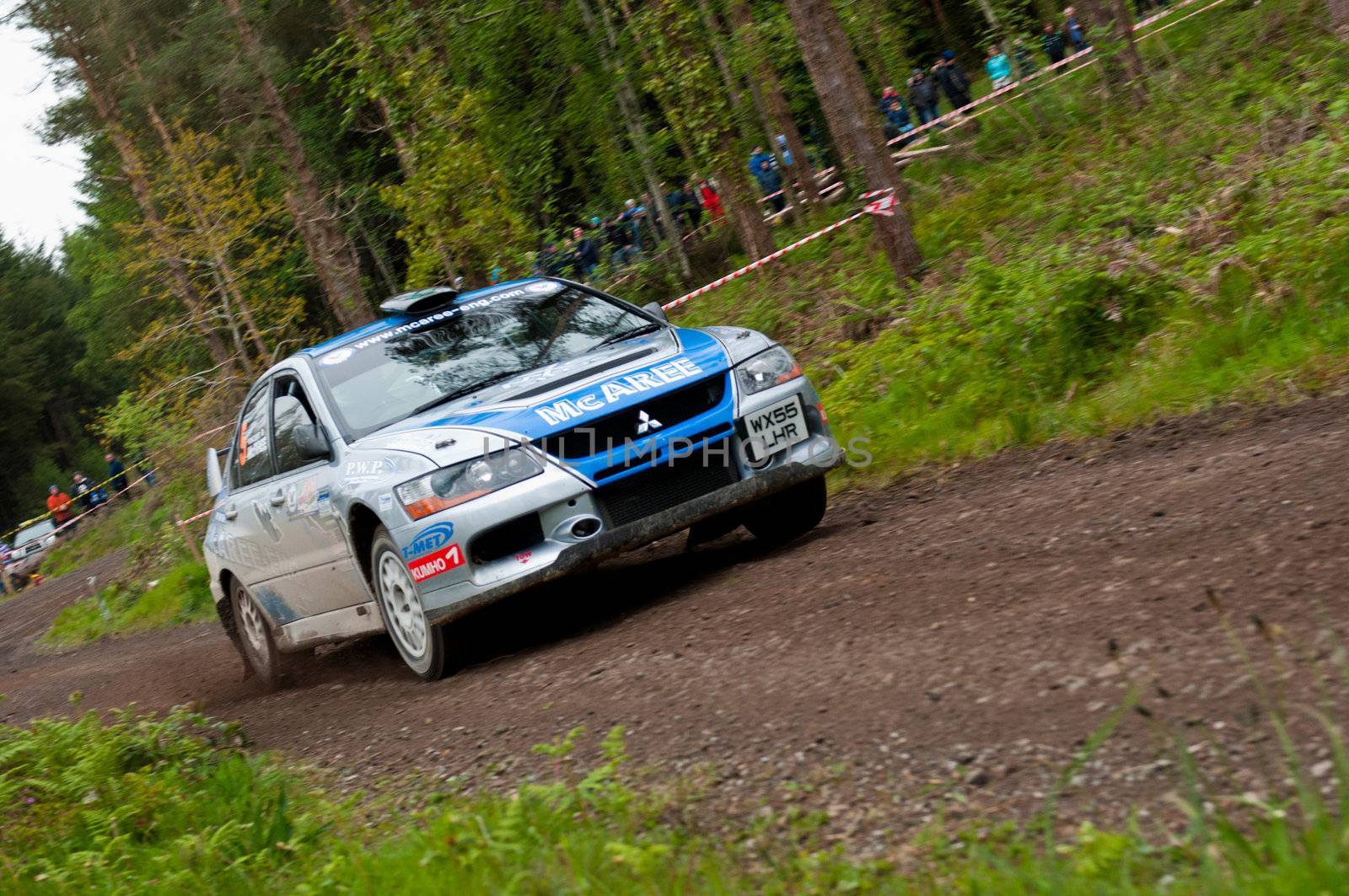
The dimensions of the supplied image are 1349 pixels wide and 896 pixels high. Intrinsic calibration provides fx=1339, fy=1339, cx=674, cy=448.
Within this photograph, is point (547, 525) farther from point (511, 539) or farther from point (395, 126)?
point (395, 126)

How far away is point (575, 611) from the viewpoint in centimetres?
717

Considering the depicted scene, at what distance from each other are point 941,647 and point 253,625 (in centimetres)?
559

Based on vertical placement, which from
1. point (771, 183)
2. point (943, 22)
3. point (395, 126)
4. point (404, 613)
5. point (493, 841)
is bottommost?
point (493, 841)

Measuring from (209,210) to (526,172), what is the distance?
26.6 ft

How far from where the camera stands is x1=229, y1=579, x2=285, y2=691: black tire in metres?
8.36

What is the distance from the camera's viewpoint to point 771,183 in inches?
909

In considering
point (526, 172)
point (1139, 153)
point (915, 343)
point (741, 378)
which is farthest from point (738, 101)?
point (741, 378)

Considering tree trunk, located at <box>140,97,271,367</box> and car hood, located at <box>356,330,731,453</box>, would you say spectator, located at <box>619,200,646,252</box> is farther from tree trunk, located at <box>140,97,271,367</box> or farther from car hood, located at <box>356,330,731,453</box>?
car hood, located at <box>356,330,731,453</box>

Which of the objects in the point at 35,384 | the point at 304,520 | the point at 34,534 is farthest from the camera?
the point at 35,384

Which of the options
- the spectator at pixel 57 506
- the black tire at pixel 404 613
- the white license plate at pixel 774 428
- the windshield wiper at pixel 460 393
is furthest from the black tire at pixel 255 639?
the spectator at pixel 57 506

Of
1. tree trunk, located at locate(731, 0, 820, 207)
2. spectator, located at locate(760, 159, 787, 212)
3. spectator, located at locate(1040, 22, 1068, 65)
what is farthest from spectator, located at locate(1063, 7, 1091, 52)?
tree trunk, located at locate(731, 0, 820, 207)

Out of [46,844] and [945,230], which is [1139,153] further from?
[46,844]

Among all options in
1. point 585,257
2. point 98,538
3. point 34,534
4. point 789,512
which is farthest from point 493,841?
point 34,534

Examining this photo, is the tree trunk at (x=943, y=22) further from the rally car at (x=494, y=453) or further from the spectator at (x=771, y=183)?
the rally car at (x=494, y=453)
